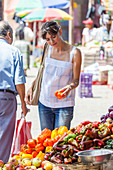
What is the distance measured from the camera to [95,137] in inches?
151

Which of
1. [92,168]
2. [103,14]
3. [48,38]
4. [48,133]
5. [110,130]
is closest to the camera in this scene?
[92,168]

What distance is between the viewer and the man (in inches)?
181

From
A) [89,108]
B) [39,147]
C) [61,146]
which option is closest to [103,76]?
[89,108]

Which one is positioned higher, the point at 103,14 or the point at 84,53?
the point at 103,14

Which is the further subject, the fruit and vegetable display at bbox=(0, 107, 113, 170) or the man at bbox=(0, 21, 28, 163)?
the man at bbox=(0, 21, 28, 163)

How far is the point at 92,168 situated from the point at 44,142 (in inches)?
31.3

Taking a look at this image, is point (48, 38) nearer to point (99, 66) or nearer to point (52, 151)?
point (52, 151)

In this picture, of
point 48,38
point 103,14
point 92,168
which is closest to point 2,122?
point 48,38

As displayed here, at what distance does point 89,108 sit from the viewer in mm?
10312

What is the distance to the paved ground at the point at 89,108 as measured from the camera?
8.57 m

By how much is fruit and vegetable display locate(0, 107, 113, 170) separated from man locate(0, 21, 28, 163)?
50cm

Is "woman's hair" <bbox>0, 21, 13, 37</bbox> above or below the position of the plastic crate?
above

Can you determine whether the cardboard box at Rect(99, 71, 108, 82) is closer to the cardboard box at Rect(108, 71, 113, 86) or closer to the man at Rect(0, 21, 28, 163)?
the cardboard box at Rect(108, 71, 113, 86)

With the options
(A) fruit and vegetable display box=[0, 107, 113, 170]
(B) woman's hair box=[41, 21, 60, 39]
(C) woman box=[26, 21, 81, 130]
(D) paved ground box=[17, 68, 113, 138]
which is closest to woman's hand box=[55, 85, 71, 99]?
(C) woman box=[26, 21, 81, 130]
